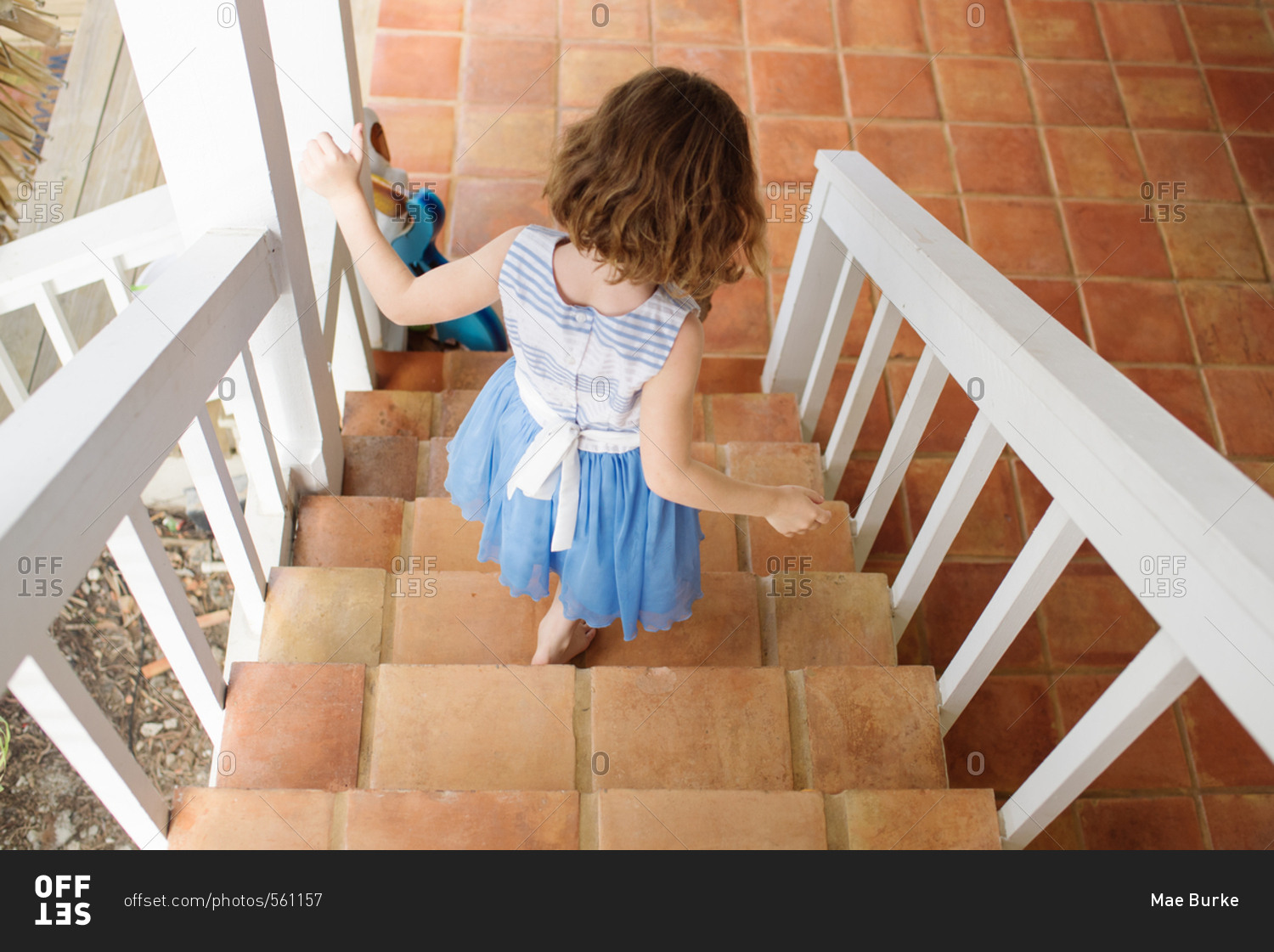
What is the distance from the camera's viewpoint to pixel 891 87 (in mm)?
2957

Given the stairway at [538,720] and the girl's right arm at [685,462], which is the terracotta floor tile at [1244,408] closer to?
the stairway at [538,720]

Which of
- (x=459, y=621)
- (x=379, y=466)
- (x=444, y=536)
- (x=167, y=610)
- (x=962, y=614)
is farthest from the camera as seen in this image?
(x=962, y=614)

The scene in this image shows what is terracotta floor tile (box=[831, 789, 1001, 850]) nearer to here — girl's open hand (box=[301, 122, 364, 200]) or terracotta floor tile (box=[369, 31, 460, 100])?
girl's open hand (box=[301, 122, 364, 200])

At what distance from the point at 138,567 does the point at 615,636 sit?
2.73 ft

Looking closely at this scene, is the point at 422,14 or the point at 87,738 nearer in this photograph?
the point at 87,738

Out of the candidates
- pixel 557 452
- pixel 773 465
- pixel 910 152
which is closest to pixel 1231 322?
pixel 910 152

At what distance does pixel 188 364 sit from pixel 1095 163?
9.49ft

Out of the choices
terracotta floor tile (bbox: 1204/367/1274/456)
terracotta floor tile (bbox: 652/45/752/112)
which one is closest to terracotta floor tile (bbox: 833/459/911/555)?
terracotta floor tile (bbox: 1204/367/1274/456)

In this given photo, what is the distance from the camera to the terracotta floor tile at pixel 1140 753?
1.87m

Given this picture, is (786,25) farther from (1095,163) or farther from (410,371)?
(410,371)

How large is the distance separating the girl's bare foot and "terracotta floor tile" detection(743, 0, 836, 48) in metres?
2.36

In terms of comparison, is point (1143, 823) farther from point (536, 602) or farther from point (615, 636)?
point (536, 602)

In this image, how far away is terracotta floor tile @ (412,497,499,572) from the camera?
1642mm
